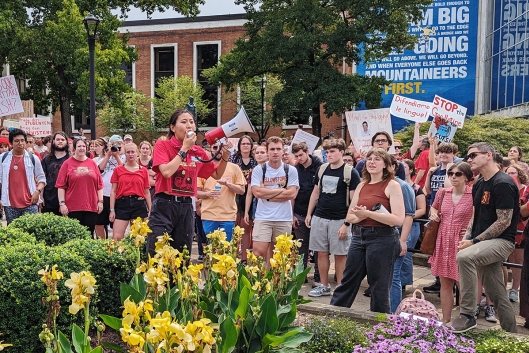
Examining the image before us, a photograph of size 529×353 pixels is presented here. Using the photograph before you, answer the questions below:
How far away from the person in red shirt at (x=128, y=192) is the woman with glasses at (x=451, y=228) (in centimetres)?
414

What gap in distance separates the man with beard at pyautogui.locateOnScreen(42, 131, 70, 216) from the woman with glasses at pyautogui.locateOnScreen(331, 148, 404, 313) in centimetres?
506

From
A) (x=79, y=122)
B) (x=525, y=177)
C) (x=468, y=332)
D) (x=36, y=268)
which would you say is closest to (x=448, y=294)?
(x=468, y=332)

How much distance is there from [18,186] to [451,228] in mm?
5878

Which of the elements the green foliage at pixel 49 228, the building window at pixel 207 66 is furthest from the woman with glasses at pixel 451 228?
the building window at pixel 207 66

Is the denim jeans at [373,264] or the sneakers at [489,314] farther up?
the denim jeans at [373,264]

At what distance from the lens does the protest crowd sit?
209 inches

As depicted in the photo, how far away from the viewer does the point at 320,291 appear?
7141 millimetres

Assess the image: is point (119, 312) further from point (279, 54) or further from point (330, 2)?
point (330, 2)

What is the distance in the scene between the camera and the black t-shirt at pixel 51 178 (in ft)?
28.5

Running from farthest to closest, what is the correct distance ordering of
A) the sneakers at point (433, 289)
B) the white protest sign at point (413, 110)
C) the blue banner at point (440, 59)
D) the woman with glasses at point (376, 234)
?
1. the blue banner at point (440, 59)
2. the white protest sign at point (413, 110)
3. the sneakers at point (433, 289)
4. the woman with glasses at point (376, 234)

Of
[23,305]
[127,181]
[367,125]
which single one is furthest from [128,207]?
[367,125]

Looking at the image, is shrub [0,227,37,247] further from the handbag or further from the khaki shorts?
the handbag

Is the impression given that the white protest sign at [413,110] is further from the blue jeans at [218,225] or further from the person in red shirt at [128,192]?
the person in red shirt at [128,192]

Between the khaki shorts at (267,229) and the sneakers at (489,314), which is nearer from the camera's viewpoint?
the sneakers at (489,314)
